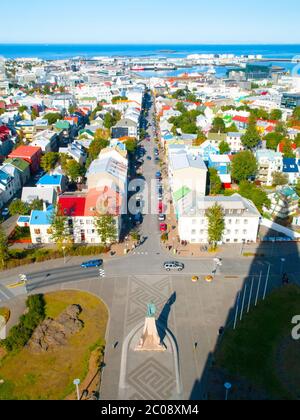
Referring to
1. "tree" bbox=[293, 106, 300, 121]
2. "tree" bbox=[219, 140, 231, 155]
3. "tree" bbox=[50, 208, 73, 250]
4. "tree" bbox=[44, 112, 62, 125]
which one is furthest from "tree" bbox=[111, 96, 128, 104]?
"tree" bbox=[50, 208, 73, 250]

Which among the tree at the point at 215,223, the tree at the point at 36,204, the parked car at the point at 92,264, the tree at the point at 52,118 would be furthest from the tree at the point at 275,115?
the parked car at the point at 92,264

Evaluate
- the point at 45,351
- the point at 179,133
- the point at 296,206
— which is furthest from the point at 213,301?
the point at 179,133

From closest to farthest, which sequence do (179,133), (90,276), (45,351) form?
(45,351)
(90,276)
(179,133)

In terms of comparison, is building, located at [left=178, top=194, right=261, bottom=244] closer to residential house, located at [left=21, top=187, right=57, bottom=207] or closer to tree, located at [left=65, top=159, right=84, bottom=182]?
residential house, located at [left=21, top=187, right=57, bottom=207]

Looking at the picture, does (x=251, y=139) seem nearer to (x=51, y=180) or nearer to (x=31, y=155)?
(x=51, y=180)

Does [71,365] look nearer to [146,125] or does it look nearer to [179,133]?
[179,133]

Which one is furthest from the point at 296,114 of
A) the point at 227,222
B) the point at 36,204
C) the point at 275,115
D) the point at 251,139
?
the point at 36,204
